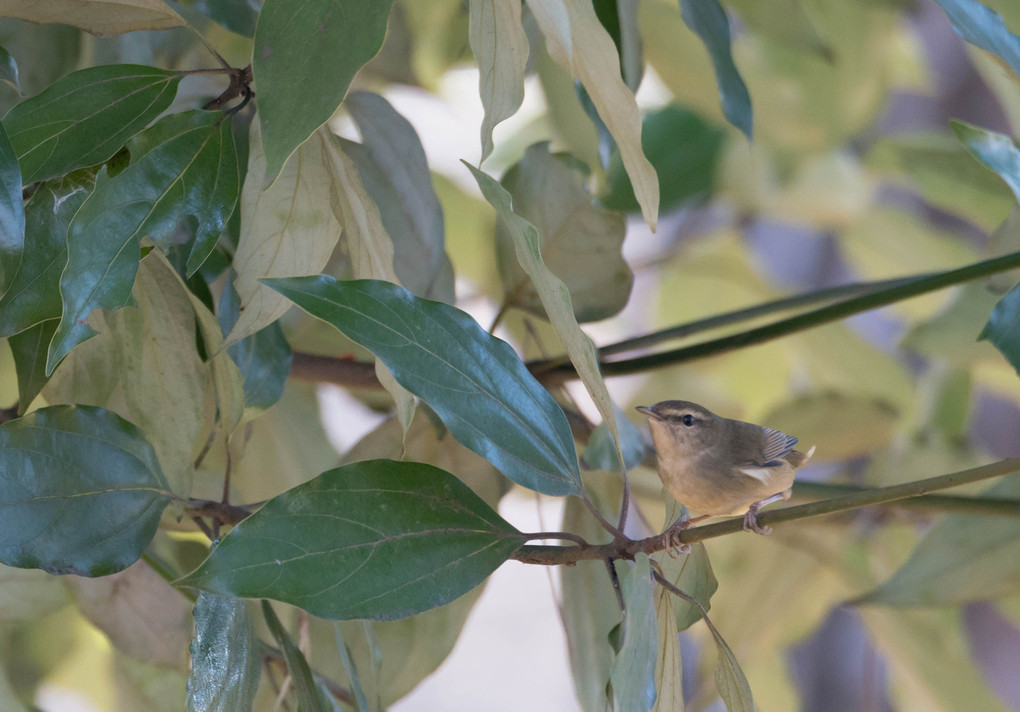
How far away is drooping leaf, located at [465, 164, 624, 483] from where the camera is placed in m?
0.40

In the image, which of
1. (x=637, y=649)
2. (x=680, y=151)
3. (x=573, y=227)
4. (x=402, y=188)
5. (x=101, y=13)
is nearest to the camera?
(x=637, y=649)

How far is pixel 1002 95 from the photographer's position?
1.12 metres

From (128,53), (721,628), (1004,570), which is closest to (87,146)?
(128,53)

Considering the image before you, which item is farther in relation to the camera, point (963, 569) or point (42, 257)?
point (963, 569)

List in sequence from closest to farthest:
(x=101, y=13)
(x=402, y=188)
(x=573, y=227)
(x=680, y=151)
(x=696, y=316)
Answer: (x=101, y=13) → (x=402, y=188) → (x=573, y=227) → (x=680, y=151) → (x=696, y=316)

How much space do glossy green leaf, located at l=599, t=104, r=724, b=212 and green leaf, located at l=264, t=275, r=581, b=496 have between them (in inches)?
25.1

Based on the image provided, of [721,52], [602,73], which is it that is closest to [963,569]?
[721,52]

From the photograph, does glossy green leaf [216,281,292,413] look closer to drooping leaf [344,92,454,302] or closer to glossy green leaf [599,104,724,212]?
drooping leaf [344,92,454,302]

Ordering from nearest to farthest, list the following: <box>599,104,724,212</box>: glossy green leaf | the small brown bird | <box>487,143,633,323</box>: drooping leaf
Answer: the small brown bird, <box>487,143,633,323</box>: drooping leaf, <box>599,104,724,212</box>: glossy green leaf

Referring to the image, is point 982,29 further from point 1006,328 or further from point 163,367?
point 163,367

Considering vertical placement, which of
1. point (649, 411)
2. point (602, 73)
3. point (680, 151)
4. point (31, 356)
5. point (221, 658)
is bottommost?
point (221, 658)

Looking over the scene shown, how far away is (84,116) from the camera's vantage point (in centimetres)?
43

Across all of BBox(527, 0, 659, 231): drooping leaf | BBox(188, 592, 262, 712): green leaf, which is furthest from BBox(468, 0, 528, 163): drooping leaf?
BBox(188, 592, 262, 712): green leaf

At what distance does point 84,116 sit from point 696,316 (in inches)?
40.1
